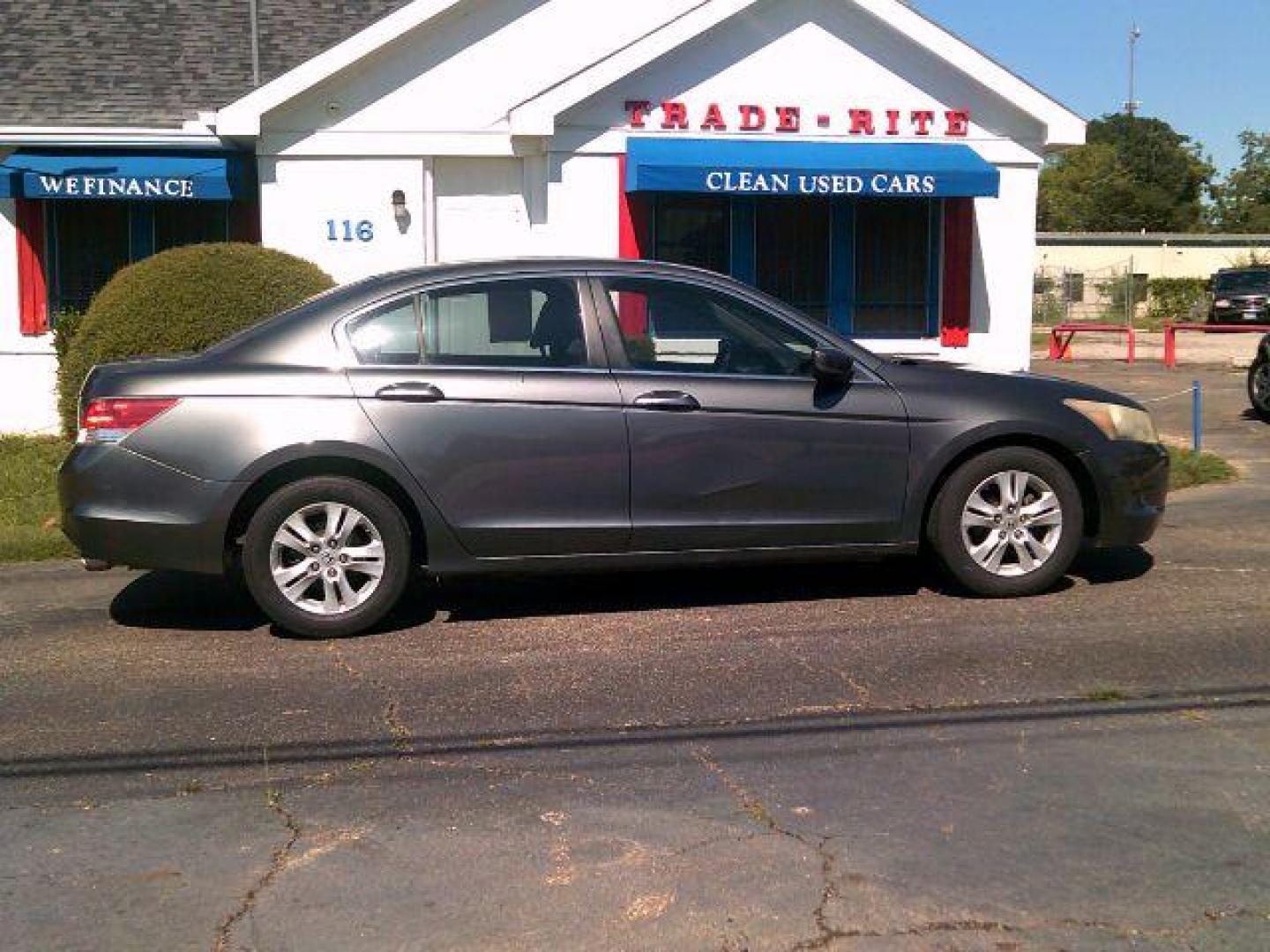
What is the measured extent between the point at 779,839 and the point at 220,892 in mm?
1629

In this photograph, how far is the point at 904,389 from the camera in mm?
6844

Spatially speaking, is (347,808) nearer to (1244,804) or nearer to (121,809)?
(121,809)

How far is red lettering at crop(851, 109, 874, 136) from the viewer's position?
570 inches

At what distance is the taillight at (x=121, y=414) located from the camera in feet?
20.8

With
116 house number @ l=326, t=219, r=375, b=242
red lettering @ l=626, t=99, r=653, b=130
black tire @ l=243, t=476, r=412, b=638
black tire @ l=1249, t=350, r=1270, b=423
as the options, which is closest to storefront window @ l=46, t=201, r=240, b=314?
A: 116 house number @ l=326, t=219, r=375, b=242

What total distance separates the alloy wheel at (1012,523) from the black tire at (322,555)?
2.74 metres

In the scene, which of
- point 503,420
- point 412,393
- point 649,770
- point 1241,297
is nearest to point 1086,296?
point 1241,297

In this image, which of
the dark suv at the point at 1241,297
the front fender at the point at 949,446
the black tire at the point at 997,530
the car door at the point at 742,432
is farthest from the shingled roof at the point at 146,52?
the dark suv at the point at 1241,297

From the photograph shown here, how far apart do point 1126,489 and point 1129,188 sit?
2998 inches

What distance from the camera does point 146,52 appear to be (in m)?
14.9

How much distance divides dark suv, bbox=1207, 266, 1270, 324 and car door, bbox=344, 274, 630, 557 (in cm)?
3264

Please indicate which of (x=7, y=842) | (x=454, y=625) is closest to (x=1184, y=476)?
(x=454, y=625)

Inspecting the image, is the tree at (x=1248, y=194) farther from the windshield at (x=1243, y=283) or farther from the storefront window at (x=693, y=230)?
the storefront window at (x=693, y=230)

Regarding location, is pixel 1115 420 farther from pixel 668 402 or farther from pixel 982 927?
pixel 982 927
